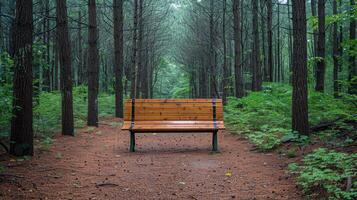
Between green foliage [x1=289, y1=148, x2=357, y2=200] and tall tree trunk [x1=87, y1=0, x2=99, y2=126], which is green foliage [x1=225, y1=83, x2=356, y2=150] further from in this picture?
tall tree trunk [x1=87, y1=0, x2=99, y2=126]

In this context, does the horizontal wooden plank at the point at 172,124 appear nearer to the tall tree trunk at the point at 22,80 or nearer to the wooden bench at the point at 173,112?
the wooden bench at the point at 173,112

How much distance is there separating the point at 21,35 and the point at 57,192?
328 centimetres

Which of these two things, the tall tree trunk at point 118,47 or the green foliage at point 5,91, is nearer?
the green foliage at point 5,91

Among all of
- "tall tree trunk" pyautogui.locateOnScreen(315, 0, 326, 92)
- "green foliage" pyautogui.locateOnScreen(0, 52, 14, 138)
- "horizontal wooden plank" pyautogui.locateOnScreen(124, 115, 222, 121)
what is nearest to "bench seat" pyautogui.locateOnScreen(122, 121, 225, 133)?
"horizontal wooden plank" pyautogui.locateOnScreen(124, 115, 222, 121)

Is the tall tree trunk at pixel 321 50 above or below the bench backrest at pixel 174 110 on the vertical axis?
above

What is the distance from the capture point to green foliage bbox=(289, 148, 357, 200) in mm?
4547

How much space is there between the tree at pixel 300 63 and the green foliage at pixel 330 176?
2.19m

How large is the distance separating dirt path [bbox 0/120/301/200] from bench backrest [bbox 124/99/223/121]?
2.64 feet

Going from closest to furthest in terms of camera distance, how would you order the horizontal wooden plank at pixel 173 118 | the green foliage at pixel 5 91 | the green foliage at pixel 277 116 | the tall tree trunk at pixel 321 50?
the green foliage at pixel 5 91 < the green foliage at pixel 277 116 < the horizontal wooden plank at pixel 173 118 < the tall tree trunk at pixel 321 50

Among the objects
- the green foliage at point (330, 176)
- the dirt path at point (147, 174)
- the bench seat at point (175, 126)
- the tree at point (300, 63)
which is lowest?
the dirt path at point (147, 174)

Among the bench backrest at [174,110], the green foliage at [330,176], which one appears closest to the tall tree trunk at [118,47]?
the bench backrest at [174,110]

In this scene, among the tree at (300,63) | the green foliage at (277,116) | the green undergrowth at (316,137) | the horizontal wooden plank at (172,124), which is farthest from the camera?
the horizontal wooden plank at (172,124)

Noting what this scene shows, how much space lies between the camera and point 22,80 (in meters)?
6.96

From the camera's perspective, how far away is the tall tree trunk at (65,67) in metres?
10.5
